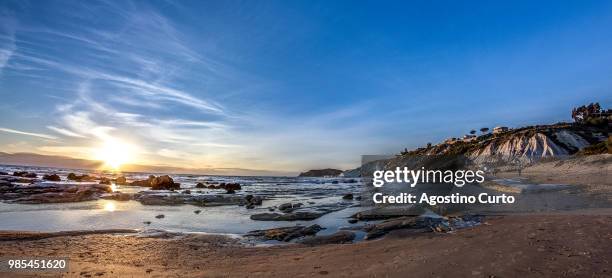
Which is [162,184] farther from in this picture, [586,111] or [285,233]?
[586,111]

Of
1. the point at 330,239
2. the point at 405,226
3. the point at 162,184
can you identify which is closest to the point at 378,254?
the point at 330,239

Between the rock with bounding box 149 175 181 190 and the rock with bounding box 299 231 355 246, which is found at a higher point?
the rock with bounding box 149 175 181 190

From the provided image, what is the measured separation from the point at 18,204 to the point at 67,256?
18.5 meters

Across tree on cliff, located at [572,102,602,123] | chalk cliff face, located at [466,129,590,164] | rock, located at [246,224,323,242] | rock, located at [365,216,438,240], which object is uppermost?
tree on cliff, located at [572,102,602,123]

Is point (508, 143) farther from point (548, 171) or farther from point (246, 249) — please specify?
point (246, 249)

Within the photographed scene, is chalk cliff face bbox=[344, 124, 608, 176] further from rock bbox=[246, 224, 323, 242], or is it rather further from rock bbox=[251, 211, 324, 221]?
rock bbox=[246, 224, 323, 242]

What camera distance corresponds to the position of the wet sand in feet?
25.1

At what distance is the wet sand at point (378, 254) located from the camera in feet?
25.1

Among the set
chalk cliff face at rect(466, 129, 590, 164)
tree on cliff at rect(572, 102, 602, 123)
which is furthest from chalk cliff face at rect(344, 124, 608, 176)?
tree on cliff at rect(572, 102, 602, 123)

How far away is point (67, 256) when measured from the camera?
10.1 meters

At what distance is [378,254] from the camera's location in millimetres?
9516

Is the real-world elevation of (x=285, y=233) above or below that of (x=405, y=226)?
below

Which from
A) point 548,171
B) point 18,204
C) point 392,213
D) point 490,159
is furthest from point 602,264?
point 490,159

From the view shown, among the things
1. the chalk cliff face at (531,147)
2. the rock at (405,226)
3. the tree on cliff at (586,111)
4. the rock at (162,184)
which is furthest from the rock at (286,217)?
the tree on cliff at (586,111)
